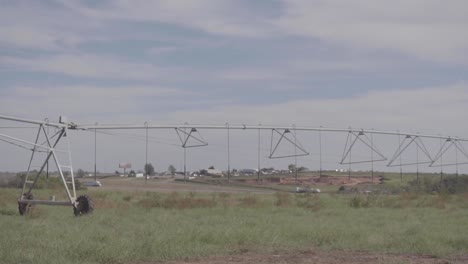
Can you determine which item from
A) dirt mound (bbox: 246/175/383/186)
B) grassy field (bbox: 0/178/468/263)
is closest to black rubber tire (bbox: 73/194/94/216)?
grassy field (bbox: 0/178/468/263)

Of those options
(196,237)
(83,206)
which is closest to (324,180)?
(83,206)

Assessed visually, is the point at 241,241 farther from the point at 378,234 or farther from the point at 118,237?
the point at 378,234

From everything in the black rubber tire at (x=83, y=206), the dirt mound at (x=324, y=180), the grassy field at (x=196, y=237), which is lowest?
the grassy field at (x=196, y=237)

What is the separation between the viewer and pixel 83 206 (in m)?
22.5

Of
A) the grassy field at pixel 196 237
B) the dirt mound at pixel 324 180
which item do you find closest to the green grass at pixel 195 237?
the grassy field at pixel 196 237

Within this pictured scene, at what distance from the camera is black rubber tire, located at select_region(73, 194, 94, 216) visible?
2230 cm

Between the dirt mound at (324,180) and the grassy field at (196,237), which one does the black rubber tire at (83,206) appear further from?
the dirt mound at (324,180)

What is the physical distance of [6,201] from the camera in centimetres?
3023

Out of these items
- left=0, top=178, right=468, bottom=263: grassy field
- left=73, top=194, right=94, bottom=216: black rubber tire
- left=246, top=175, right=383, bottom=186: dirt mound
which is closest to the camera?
left=0, top=178, right=468, bottom=263: grassy field

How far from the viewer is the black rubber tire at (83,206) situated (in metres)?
22.3

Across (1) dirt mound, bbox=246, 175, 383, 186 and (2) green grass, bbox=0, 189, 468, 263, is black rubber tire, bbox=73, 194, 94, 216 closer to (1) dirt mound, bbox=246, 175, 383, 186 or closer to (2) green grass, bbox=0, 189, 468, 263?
(2) green grass, bbox=0, 189, 468, 263

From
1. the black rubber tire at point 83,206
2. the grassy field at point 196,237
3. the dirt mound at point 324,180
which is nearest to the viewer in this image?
the grassy field at point 196,237

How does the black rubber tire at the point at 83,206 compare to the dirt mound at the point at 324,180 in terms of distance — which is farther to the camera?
the dirt mound at the point at 324,180

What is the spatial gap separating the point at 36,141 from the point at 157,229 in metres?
9.43
